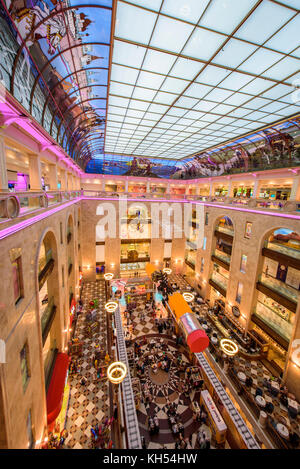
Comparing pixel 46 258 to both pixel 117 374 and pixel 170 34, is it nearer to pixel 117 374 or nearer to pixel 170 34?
pixel 117 374

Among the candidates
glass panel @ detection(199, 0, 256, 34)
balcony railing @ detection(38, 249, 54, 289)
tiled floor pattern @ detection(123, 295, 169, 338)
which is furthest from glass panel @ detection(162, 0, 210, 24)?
tiled floor pattern @ detection(123, 295, 169, 338)

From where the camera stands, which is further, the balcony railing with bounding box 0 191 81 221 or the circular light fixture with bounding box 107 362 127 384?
the circular light fixture with bounding box 107 362 127 384

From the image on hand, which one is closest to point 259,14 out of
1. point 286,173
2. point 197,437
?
point 286,173

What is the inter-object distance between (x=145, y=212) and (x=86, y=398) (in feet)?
53.1

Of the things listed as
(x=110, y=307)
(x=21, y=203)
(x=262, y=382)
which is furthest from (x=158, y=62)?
Answer: (x=262, y=382)

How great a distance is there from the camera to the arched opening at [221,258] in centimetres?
1616

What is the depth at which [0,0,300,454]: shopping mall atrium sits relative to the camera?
→ 17.1 ft

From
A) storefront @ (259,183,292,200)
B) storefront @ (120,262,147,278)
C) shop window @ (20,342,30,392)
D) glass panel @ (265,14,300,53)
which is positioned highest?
glass panel @ (265,14,300,53)

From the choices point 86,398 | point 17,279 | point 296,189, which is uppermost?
point 296,189

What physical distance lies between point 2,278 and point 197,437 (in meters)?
11.4

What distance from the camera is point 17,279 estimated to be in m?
4.82

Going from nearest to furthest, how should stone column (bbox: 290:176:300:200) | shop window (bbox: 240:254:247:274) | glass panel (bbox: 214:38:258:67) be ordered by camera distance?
glass panel (bbox: 214:38:258:67), stone column (bbox: 290:176:300:200), shop window (bbox: 240:254:247:274)

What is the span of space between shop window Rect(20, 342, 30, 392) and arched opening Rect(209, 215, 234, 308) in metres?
14.3

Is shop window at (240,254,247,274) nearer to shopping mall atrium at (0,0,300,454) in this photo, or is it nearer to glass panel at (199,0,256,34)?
shopping mall atrium at (0,0,300,454)
